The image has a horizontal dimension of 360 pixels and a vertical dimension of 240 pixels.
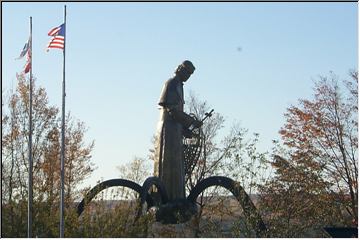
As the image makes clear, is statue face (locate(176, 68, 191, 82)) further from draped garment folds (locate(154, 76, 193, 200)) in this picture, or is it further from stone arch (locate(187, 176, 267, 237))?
stone arch (locate(187, 176, 267, 237))

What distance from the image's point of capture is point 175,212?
2152cm

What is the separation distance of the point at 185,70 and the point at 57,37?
17.1 feet

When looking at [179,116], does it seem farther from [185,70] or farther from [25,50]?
[25,50]

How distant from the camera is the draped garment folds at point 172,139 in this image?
21966 millimetres

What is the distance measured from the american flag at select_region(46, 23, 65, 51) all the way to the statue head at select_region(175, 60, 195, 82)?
4.81 meters

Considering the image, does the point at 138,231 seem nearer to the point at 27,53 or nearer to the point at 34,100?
the point at 27,53

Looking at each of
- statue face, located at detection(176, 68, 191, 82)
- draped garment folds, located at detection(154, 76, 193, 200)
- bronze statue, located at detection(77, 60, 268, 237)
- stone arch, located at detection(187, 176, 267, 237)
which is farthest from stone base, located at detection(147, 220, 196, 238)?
statue face, located at detection(176, 68, 191, 82)

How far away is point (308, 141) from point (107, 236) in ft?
43.4

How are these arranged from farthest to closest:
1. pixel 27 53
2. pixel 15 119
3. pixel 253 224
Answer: pixel 15 119 < pixel 27 53 < pixel 253 224

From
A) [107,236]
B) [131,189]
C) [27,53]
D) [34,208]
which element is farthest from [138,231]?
[27,53]

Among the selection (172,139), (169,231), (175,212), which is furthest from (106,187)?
(169,231)

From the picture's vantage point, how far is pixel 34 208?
24125mm

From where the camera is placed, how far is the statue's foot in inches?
839

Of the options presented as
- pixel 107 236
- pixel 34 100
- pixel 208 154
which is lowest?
pixel 107 236
